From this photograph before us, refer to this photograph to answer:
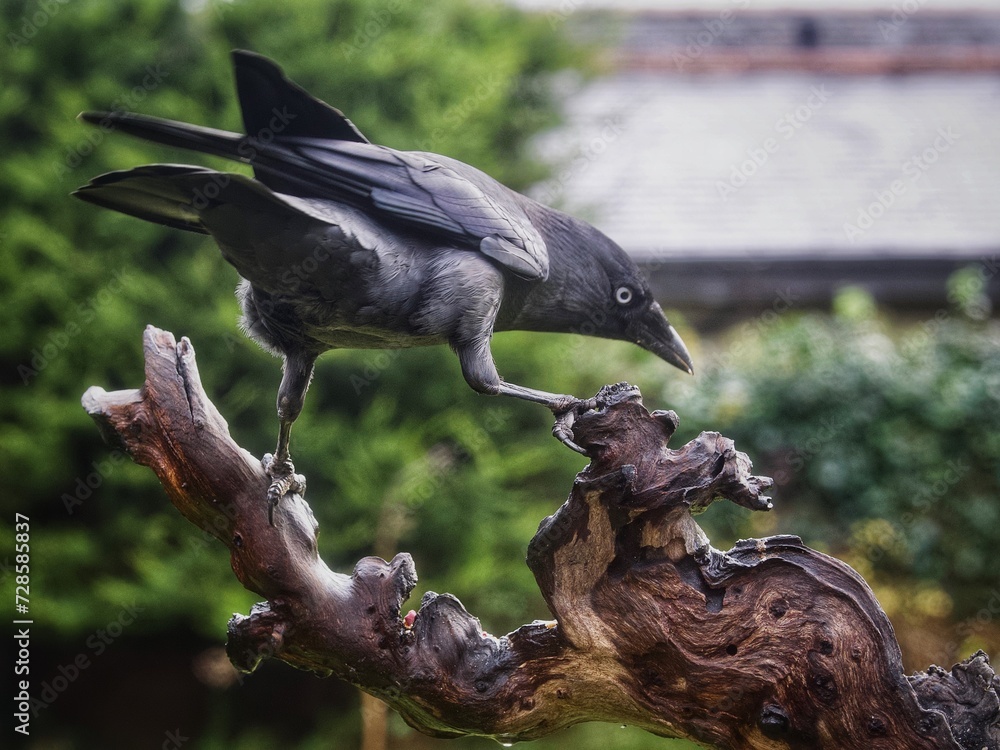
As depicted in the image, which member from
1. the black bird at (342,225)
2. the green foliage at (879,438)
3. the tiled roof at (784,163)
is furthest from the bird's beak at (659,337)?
the green foliage at (879,438)

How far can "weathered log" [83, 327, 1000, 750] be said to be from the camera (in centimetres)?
210

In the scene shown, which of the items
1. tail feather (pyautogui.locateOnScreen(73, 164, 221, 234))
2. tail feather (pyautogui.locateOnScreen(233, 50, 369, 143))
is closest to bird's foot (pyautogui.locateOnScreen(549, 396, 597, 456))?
tail feather (pyautogui.locateOnScreen(233, 50, 369, 143))

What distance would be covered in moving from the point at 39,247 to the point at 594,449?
3.90 metres

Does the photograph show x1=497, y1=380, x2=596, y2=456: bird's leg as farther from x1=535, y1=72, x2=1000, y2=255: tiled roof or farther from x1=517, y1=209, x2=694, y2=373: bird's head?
x1=535, y1=72, x2=1000, y2=255: tiled roof

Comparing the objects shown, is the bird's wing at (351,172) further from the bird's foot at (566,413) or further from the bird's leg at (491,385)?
the bird's foot at (566,413)

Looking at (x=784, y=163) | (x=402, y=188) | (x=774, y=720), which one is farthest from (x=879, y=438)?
(x=402, y=188)

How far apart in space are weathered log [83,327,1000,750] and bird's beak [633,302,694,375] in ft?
1.58

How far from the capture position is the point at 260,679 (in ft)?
17.5

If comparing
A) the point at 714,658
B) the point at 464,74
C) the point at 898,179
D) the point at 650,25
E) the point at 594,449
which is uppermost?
the point at 650,25

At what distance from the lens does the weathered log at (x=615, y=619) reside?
82.7 inches

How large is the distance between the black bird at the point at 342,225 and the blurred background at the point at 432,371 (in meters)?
2.38

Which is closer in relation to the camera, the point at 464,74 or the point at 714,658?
the point at 714,658

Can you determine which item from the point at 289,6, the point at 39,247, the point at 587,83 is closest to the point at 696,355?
the point at 587,83

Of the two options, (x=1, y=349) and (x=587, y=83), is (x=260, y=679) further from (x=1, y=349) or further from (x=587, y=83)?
(x=587, y=83)
